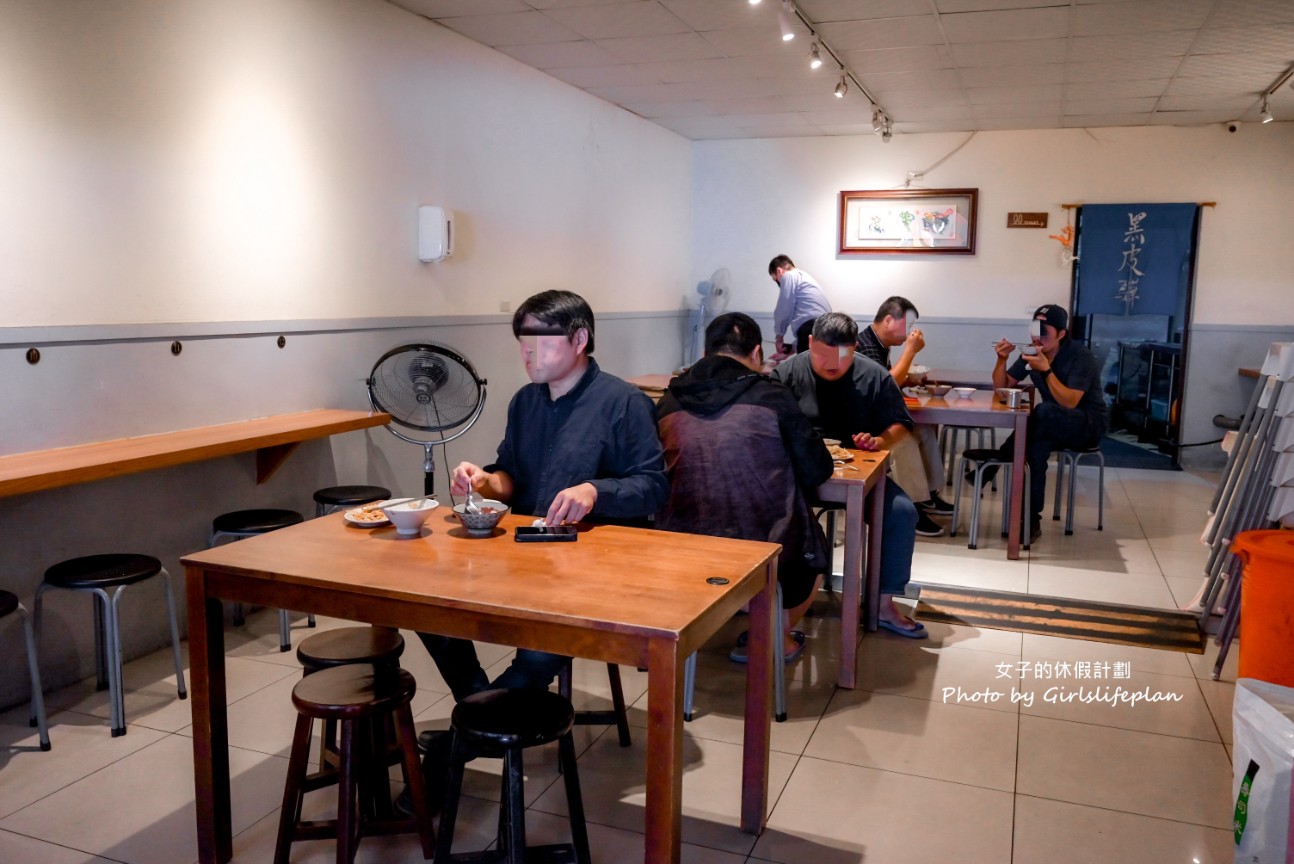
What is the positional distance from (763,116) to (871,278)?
1751 millimetres

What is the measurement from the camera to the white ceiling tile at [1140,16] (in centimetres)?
455

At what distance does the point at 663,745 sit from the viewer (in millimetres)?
1758

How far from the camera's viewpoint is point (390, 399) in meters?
4.15

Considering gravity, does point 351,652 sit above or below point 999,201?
below

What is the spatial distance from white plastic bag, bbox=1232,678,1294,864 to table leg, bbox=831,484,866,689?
123cm

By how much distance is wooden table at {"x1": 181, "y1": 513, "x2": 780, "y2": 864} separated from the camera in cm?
177

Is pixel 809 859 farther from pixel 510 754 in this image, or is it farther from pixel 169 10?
pixel 169 10

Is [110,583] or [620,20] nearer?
[110,583]

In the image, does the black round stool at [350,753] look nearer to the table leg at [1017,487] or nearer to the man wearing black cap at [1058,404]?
the table leg at [1017,487]

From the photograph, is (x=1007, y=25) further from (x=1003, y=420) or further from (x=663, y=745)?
(x=663, y=745)

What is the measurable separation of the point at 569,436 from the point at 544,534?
369mm

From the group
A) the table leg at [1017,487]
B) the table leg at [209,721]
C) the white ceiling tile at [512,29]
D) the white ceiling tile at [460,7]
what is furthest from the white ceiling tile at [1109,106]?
the table leg at [209,721]

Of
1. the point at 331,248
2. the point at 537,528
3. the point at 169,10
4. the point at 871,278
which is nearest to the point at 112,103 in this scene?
the point at 169,10

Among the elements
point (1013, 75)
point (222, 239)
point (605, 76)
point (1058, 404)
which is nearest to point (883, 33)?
point (1013, 75)
